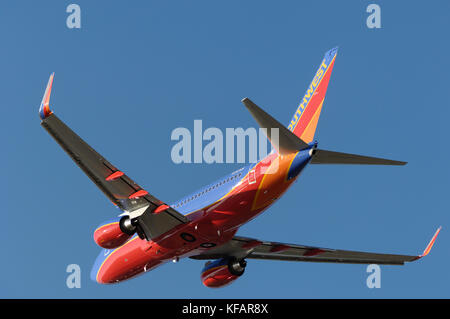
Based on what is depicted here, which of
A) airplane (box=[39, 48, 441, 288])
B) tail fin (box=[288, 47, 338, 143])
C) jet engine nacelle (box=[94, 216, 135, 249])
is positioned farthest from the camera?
jet engine nacelle (box=[94, 216, 135, 249])

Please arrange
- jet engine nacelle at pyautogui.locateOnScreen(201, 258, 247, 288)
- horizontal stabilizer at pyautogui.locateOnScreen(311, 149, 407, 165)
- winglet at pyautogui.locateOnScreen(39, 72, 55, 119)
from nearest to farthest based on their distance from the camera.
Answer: winglet at pyautogui.locateOnScreen(39, 72, 55, 119) < horizontal stabilizer at pyautogui.locateOnScreen(311, 149, 407, 165) < jet engine nacelle at pyautogui.locateOnScreen(201, 258, 247, 288)

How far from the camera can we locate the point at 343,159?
34.8m

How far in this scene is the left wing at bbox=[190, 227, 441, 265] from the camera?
4391 centimetres

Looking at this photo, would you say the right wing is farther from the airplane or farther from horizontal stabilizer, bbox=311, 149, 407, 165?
horizontal stabilizer, bbox=311, 149, 407, 165

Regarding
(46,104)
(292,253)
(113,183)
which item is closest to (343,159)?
(113,183)

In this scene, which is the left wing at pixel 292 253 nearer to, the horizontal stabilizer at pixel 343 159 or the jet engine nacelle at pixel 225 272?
the jet engine nacelle at pixel 225 272

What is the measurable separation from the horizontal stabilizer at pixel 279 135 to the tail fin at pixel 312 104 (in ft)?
5.91

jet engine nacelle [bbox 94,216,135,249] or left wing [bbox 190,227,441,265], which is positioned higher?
jet engine nacelle [bbox 94,216,135,249]

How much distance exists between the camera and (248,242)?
4391 centimetres

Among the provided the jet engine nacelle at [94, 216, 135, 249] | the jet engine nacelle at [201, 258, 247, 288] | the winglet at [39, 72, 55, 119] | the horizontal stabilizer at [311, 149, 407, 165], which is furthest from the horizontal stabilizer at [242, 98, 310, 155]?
the jet engine nacelle at [201, 258, 247, 288]

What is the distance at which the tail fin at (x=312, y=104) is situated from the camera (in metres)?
37.0

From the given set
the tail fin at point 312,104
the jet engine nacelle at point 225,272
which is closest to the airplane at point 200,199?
the tail fin at point 312,104

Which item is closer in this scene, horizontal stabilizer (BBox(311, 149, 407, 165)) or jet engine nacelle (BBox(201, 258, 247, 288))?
horizontal stabilizer (BBox(311, 149, 407, 165))

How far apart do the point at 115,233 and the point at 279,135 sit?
10.5m
